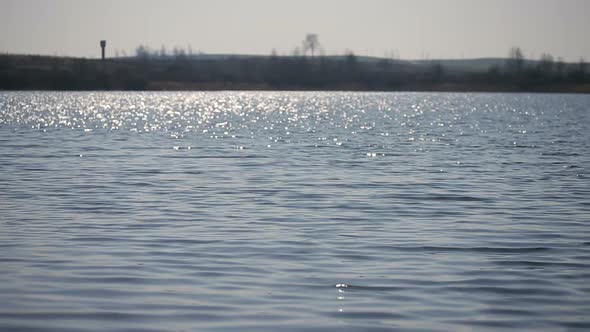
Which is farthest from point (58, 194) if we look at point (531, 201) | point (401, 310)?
point (401, 310)

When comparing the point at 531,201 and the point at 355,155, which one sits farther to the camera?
the point at 355,155

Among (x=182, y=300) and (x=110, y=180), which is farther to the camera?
(x=110, y=180)

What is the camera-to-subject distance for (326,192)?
24.0m

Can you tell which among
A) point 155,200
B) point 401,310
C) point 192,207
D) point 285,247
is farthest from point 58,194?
point 401,310

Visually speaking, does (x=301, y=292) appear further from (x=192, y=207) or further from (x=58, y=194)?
(x=58, y=194)

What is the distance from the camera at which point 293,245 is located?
15.6m

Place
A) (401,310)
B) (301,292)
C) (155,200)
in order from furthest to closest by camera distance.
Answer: (155,200) → (301,292) → (401,310)

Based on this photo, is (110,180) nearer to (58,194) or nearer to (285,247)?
(58,194)

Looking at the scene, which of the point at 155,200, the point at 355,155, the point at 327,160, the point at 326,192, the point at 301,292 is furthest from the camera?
the point at 355,155

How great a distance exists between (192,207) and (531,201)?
7.79 meters

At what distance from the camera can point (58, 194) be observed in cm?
2289

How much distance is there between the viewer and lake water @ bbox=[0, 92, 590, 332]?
1101 cm

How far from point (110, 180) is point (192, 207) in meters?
6.69

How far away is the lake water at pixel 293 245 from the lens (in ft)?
36.1
